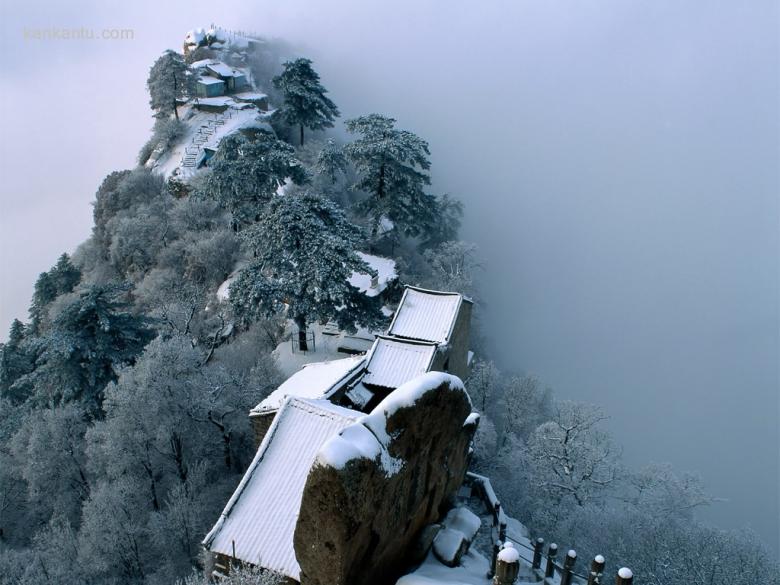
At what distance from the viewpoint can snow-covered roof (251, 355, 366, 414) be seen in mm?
20484

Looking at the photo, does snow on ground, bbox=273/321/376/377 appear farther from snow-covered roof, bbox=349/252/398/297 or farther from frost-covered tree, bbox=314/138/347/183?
frost-covered tree, bbox=314/138/347/183

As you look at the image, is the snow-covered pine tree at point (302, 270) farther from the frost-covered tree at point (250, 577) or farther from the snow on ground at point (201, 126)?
the snow on ground at point (201, 126)

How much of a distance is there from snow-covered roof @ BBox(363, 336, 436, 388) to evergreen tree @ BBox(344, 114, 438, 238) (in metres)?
20.9

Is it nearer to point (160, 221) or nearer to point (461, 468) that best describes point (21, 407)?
point (160, 221)

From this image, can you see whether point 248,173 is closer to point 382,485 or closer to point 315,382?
point 315,382

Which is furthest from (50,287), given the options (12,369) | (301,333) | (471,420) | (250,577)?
(471,420)

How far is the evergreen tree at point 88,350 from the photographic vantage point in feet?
83.0

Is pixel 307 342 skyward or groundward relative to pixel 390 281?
groundward

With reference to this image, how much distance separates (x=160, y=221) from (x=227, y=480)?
98.6 ft

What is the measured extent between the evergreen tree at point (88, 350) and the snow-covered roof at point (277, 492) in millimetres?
12373

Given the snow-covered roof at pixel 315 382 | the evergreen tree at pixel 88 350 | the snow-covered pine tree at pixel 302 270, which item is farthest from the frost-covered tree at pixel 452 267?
the evergreen tree at pixel 88 350

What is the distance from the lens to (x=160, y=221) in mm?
46094

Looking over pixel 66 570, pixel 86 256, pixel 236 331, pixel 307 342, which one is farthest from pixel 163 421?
pixel 86 256

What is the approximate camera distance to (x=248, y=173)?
36.1m
